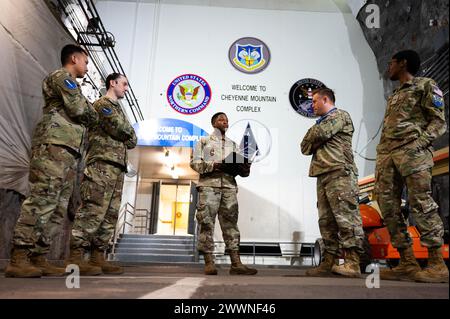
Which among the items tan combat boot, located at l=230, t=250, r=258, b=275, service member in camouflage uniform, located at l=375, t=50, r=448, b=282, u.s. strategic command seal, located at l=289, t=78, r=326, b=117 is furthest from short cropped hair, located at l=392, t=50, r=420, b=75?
u.s. strategic command seal, located at l=289, t=78, r=326, b=117

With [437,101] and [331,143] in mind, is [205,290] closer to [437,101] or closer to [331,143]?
[331,143]

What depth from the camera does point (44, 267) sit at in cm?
194

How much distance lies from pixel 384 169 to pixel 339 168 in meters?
0.28

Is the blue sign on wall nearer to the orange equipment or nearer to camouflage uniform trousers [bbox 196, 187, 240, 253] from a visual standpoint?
camouflage uniform trousers [bbox 196, 187, 240, 253]

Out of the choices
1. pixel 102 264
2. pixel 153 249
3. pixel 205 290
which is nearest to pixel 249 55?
pixel 153 249

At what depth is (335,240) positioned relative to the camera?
2311 mm

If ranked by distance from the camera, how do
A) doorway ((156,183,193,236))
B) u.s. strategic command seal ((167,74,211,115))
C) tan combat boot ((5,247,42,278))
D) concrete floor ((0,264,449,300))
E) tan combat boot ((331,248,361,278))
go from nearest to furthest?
concrete floor ((0,264,449,300)) < tan combat boot ((5,247,42,278)) < tan combat boot ((331,248,361,278)) < u.s. strategic command seal ((167,74,211,115)) < doorway ((156,183,193,236))

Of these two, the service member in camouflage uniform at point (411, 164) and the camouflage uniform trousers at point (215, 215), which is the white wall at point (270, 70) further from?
the service member in camouflage uniform at point (411, 164)

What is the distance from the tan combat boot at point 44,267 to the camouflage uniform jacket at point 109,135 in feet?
2.42

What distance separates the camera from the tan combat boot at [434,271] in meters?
1.70

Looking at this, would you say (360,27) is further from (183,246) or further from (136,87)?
(183,246)

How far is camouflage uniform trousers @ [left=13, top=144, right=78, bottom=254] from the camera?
1.80 meters

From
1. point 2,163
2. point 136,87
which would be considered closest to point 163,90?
point 136,87

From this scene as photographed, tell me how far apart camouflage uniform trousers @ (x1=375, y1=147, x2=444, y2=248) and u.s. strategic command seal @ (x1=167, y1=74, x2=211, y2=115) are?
5250 mm
